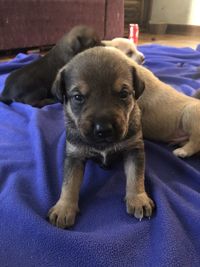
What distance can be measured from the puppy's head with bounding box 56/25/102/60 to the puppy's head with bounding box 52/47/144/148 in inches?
66.5

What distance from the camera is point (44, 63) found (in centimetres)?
Result: 329

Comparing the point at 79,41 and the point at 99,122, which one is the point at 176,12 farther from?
the point at 99,122

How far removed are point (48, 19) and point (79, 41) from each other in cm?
248

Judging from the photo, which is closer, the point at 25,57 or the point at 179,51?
the point at 25,57

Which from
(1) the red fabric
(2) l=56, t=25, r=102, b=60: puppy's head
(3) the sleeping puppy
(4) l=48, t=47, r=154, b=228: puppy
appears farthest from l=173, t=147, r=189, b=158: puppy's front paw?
(1) the red fabric

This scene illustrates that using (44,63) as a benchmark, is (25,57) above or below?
below

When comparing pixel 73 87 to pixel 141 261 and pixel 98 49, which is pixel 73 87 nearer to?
pixel 98 49

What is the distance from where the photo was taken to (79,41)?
334 cm

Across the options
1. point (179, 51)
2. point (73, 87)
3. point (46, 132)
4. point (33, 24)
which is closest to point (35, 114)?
point (46, 132)

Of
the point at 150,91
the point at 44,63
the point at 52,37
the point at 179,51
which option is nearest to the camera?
the point at 150,91

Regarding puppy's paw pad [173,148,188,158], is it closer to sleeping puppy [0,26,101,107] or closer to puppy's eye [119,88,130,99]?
puppy's eye [119,88,130,99]

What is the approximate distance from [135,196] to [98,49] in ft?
2.50

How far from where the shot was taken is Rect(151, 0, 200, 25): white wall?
874 centimetres

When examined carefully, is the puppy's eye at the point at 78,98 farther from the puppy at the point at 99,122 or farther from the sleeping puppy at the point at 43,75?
the sleeping puppy at the point at 43,75
